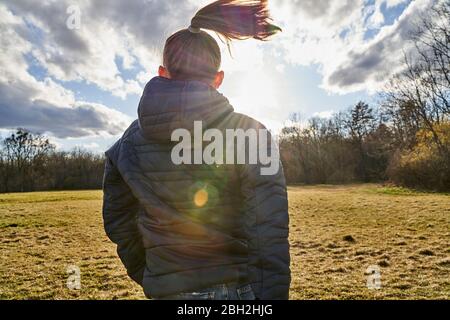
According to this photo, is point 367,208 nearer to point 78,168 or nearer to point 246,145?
point 246,145

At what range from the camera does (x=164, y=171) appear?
1504 millimetres

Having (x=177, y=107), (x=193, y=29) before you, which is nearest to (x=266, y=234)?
(x=177, y=107)

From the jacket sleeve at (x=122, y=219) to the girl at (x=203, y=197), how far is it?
0.82ft

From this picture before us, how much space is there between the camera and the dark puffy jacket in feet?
4.54

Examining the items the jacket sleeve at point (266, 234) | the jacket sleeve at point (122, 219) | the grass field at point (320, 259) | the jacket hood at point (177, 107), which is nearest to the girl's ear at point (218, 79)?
the jacket hood at point (177, 107)

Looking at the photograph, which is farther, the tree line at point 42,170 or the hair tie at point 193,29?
the tree line at point 42,170

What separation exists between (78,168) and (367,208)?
226ft

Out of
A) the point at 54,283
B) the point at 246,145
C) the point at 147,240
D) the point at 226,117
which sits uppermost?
the point at 226,117

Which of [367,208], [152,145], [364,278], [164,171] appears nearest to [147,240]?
[164,171]

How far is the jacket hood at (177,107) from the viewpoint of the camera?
1420 mm

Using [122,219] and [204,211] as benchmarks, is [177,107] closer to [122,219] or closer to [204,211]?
[204,211]

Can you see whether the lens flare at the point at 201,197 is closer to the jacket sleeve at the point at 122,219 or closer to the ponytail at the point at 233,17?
the jacket sleeve at the point at 122,219

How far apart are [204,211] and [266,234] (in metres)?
0.28
